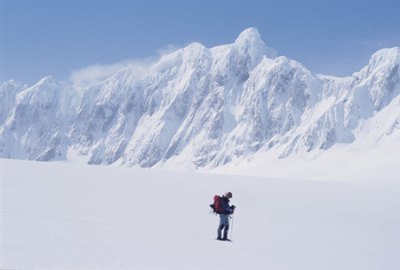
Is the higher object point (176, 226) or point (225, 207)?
point (225, 207)

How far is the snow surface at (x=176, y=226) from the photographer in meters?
11.9

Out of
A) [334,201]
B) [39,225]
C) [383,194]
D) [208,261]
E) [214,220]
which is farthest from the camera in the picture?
[383,194]

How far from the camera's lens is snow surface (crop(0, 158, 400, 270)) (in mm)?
11930

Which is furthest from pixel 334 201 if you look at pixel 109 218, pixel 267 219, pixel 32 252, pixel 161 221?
pixel 32 252

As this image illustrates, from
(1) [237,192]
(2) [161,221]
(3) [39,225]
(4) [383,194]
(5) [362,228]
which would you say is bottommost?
(3) [39,225]

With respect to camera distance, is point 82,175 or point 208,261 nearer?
point 208,261

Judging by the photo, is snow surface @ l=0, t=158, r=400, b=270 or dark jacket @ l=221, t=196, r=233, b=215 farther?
dark jacket @ l=221, t=196, r=233, b=215

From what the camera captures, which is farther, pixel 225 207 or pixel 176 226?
pixel 176 226

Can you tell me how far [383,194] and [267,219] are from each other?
18926 mm

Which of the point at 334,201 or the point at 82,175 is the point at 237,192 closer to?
the point at 334,201

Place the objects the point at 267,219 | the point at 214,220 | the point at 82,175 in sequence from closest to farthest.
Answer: the point at 214,220 < the point at 267,219 < the point at 82,175

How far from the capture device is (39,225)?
569 inches

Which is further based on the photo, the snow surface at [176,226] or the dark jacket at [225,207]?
the dark jacket at [225,207]

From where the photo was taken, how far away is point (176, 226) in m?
18.3
